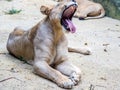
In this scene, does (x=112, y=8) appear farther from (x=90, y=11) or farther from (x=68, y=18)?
(x=68, y=18)

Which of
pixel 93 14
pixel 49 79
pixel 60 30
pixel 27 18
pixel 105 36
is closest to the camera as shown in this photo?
pixel 49 79

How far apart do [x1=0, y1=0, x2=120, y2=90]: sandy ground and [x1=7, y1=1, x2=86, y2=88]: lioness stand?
0.11 metres

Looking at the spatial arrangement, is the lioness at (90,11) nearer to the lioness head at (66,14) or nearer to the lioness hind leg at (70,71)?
the lioness hind leg at (70,71)

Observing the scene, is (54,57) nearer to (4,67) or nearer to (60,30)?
(60,30)

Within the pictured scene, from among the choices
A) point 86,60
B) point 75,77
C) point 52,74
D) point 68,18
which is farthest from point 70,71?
point 86,60

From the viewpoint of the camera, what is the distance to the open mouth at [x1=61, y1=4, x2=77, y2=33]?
476cm

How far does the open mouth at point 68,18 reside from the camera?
15.6ft

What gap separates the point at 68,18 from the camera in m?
4.81

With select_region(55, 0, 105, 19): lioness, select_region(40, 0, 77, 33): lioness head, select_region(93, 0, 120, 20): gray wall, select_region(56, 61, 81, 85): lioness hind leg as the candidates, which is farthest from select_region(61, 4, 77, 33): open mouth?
select_region(93, 0, 120, 20): gray wall

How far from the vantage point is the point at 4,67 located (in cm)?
512

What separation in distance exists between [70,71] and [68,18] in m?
0.66

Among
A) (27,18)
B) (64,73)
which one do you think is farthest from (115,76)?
(27,18)

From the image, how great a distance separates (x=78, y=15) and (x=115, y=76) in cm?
450

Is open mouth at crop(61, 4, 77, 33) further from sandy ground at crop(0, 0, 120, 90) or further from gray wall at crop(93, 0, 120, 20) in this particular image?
gray wall at crop(93, 0, 120, 20)
